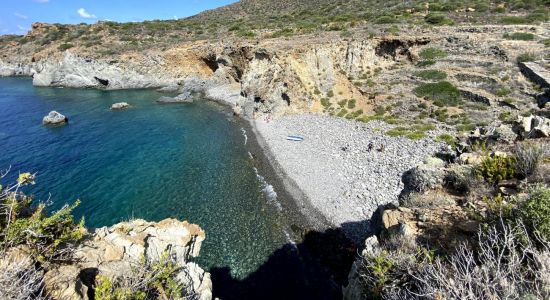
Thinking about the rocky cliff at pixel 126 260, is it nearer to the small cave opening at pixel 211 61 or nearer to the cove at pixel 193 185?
the cove at pixel 193 185

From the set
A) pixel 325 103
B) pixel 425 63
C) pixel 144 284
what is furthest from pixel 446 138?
pixel 144 284

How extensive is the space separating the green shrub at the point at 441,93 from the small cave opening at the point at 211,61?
3995 centimetres

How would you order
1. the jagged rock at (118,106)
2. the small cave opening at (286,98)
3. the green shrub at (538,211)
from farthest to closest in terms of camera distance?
1. the jagged rock at (118,106)
2. the small cave opening at (286,98)
3. the green shrub at (538,211)

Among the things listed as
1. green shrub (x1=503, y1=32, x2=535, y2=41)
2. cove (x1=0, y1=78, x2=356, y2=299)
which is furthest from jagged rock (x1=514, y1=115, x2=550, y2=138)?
green shrub (x1=503, y1=32, x2=535, y2=41)

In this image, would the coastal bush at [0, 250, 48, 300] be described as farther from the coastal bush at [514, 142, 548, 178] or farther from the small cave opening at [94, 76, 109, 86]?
Result: the small cave opening at [94, 76, 109, 86]

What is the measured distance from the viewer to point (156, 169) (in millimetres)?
Result: 29000

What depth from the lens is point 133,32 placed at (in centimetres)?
8094

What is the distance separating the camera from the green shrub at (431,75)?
3756cm

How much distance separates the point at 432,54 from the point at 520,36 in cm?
1033

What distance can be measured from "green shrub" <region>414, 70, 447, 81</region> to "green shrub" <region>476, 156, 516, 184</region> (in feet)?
101

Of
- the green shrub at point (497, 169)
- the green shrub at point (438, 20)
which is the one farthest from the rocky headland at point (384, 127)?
the green shrub at point (438, 20)

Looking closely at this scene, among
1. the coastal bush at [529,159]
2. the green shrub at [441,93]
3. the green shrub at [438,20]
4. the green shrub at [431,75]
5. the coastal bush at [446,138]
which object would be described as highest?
the green shrub at [438,20]

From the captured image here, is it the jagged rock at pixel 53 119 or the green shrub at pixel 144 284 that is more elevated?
the green shrub at pixel 144 284

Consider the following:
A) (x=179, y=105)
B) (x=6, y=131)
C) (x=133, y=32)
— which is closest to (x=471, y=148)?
(x=179, y=105)
